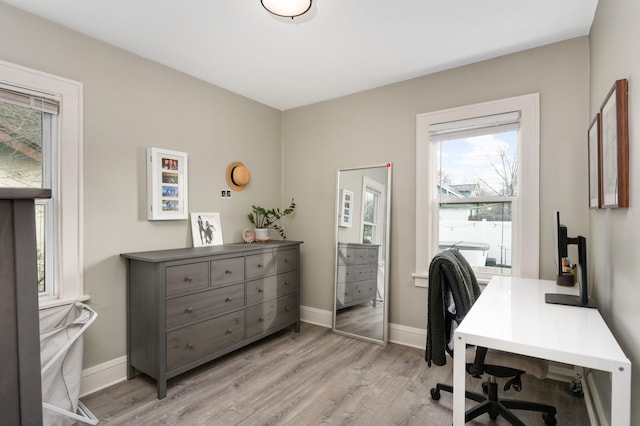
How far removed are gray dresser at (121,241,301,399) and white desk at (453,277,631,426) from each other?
190 centimetres

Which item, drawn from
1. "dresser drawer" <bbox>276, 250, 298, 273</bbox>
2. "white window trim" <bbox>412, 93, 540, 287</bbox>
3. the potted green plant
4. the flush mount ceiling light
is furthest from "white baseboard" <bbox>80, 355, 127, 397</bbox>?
"white window trim" <bbox>412, 93, 540, 287</bbox>

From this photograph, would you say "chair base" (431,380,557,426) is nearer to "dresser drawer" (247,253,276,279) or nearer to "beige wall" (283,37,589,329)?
"beige wall" (283,37,589,329)

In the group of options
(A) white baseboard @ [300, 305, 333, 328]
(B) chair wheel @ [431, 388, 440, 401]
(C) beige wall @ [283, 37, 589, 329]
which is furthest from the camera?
(A) white baseboard @ [300, 305, 333, 328]

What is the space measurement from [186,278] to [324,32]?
204 centimetres

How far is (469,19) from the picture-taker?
225cm

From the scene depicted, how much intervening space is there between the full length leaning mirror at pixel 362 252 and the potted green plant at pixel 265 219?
0.69 meters

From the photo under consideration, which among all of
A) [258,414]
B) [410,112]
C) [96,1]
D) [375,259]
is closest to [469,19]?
[410,112]

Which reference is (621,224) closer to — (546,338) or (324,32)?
(546,338)

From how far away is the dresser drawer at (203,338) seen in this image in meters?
2.42

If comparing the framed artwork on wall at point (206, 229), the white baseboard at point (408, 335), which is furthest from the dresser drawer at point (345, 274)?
the framed artwork on wall at point (206, 229)

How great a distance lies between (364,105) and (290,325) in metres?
2.45

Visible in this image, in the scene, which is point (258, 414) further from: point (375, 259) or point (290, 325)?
point (375, 259)

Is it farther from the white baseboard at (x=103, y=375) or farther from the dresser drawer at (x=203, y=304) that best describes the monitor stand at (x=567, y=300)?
the white baseboard at (x=103, y=375)

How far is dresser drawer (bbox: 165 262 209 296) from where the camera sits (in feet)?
7.84
